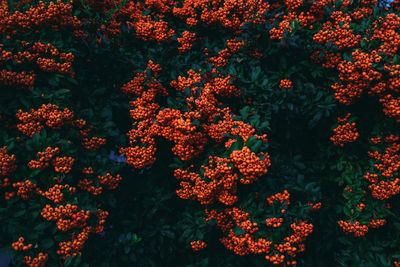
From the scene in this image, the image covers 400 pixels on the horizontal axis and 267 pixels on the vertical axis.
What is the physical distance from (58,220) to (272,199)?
98.3 inches

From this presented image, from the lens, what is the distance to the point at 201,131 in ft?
12.2

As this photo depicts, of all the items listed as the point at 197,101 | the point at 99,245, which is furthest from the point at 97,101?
the point at 99,245

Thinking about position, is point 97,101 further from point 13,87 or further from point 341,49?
point 341,49

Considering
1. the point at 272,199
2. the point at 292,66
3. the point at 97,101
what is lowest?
the point at 272,199

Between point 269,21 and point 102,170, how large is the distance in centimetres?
323

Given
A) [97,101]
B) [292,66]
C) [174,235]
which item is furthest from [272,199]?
[97,101]

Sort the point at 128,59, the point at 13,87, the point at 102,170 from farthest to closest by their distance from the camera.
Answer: the point at 128,59 < the point at 102,170 < the point at 13,87

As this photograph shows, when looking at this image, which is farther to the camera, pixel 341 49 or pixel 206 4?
pixel 206 4

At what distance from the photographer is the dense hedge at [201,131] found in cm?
320

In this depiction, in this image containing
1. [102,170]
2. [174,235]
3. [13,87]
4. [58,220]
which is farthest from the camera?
[174,235]

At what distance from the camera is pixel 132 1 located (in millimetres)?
5078

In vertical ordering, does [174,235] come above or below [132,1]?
below

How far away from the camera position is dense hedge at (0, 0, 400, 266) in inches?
126

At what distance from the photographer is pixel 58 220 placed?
3018 millimetres
